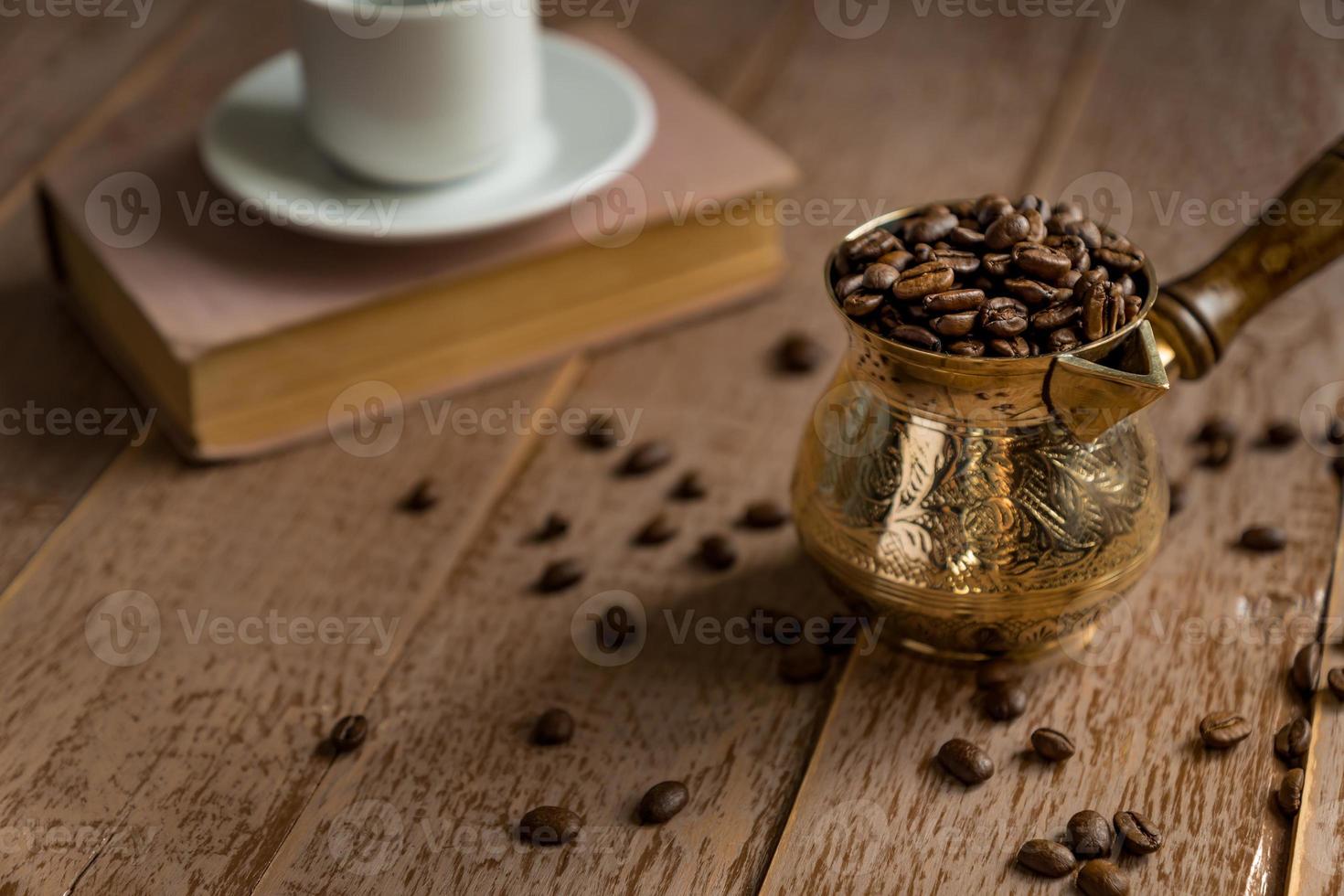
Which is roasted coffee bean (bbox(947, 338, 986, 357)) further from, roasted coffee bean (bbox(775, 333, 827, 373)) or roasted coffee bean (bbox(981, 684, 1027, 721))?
roasted coffee bean (bbox(775, 333, 827, 373))

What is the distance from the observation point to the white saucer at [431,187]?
1222mm

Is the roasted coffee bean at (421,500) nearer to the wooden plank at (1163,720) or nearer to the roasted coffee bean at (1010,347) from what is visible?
the wooden plank at (1163,720)

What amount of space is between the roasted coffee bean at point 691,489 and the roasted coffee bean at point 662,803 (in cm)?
31

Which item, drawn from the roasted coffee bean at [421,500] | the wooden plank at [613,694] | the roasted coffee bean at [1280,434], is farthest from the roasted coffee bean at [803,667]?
the roasted coffee bean at [1280,434]

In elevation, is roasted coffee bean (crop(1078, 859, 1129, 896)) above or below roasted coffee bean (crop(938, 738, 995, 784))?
above

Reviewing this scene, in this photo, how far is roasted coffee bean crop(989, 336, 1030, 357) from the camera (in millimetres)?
815

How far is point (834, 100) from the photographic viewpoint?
168 centimetres

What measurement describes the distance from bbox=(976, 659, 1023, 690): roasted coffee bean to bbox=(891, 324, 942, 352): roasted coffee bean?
0.88 ft

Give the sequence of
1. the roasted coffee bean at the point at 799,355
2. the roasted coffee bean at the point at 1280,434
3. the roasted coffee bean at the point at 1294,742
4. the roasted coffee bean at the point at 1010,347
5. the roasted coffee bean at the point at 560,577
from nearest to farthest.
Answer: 1. the roasted coffee bean at the point at 1010,347
2. the roasted coffee bean at the point at 1294,742
3. the roasted coffee bean at the point at 560,577
4. the roasted coffee bean at the point at 1280,434
5. the roasted coffee bean at the point at 799,355

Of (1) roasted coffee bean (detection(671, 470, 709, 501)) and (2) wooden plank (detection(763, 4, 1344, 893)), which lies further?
(1) roasted coffee bean (detection(671, 470, 709, 501))

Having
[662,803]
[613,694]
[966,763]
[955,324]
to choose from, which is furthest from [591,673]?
[955,324]

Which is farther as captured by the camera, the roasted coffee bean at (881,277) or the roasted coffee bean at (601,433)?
the roasted coffee bean at (601,433)

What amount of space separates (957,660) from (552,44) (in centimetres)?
79

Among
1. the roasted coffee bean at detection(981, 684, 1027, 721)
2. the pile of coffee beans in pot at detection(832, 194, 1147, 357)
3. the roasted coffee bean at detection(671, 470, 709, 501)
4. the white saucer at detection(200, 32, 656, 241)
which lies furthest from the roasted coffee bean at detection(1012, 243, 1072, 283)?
the white saucer at detection(200, 32, 656, 241)
